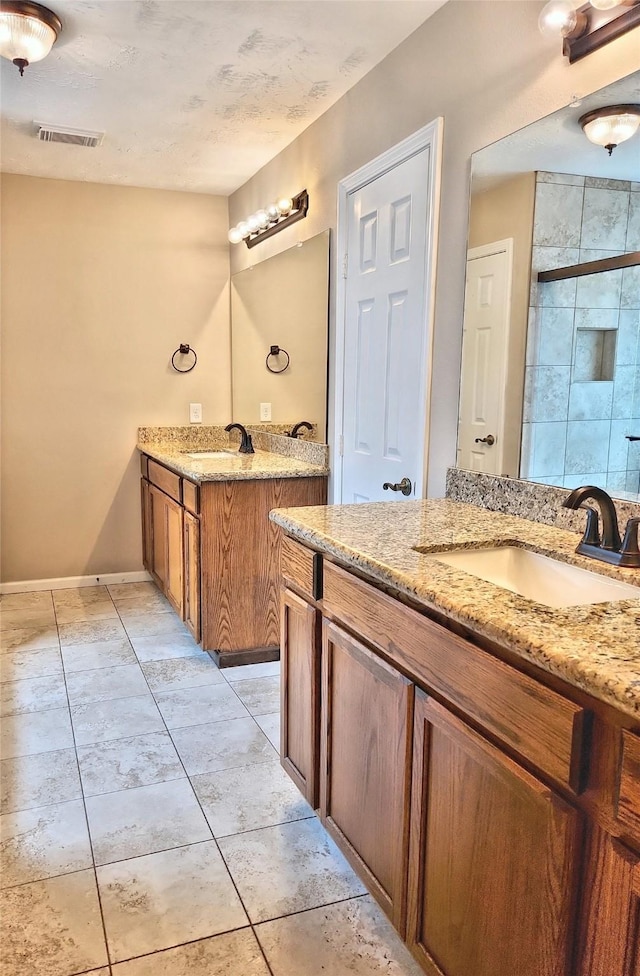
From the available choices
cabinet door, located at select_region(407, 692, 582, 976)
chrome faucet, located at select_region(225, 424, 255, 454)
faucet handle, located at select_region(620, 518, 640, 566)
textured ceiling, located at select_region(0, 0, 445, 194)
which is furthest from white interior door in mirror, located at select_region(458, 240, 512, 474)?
chrome faucet, located at select_region(225, 424, 255, 454)

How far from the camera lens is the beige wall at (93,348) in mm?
3947

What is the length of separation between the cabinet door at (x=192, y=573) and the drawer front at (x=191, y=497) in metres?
0.04

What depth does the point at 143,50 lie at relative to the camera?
2389 millimetres

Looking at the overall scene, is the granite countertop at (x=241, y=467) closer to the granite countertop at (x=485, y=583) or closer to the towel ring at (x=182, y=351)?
the towel ring at (x=182, y=351)

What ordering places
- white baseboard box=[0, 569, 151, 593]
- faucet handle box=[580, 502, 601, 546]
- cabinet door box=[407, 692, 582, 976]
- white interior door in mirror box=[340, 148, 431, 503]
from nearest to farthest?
1. cabinet door box=[407, 692, 582, 976]
2. faucet handle box=[580, 502, 601, 546]
3. white interior door in mirror box=[340, 148, 431, 503]
4. white baseboard box=[0, 569, 151, 593]

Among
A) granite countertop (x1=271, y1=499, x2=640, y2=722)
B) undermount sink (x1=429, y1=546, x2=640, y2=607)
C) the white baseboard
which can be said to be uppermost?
granite countertop (x1=271, y1=499, x2=640, y2=722)

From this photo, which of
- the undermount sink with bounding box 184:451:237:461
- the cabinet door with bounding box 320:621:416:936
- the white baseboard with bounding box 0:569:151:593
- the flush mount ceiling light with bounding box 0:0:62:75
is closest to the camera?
the cabinet door with bounding box 320:621:416:936

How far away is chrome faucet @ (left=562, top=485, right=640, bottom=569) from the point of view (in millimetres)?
1408

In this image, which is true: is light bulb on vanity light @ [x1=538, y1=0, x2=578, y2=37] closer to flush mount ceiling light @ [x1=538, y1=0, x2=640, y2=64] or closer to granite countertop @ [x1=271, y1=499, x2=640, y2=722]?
flush mount ceiling light @ [x1=538, y1=0, x2=640, y2=64]

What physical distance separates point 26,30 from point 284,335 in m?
1.71

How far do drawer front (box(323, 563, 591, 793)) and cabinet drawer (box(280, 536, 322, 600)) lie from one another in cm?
17

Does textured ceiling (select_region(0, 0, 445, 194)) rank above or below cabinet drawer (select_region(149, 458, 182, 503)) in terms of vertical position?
above

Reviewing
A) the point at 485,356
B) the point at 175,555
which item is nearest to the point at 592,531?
the point at 485,356

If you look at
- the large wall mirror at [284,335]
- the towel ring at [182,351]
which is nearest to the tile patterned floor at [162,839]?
the large wall mirror at [284,335]
